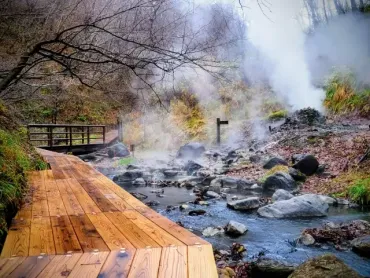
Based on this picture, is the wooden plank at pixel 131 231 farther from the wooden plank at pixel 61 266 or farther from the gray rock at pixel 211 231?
the gray rock at pixel 211 231

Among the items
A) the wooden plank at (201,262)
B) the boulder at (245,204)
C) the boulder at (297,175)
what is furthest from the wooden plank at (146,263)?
the boulder at (297,175)

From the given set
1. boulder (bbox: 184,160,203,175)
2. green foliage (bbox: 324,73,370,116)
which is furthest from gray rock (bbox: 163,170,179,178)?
green foliage (bbox: 324,73,370,116)

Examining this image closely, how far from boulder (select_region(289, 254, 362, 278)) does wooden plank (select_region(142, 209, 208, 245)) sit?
5.13ft

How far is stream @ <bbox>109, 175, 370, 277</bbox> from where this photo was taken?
444 centimetres

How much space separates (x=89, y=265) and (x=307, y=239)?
3958 mm

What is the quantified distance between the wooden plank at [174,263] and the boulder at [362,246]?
136 inches

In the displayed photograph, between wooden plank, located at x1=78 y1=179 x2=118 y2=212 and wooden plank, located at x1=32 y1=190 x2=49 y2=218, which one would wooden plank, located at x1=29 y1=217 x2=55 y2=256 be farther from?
wooden plank, located at x1=78 y1=179 x2=118 y2=212

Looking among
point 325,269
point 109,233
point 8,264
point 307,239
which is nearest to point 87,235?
point 109,233

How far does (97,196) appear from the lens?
12.4ft

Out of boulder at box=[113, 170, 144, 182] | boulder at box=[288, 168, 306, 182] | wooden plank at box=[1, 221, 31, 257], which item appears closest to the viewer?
wooden plank at box=[1, 221, 31, 257]

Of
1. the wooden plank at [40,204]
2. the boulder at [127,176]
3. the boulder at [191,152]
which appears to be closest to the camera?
the wooden plank at [40,204]

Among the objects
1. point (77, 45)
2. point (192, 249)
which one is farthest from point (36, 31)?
point (192, 249)

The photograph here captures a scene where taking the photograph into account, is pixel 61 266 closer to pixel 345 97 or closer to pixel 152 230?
pixel 152 230

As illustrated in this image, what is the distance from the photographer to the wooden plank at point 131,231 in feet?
7.43
